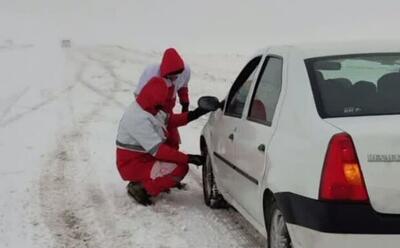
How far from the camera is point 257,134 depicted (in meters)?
4.91

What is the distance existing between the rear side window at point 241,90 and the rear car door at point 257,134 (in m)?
0.32

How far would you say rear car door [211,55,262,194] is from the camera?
5.73m

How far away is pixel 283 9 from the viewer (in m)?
58.0

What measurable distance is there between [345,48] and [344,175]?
140 cm

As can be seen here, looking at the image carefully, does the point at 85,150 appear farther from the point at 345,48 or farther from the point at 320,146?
the point at 320,146

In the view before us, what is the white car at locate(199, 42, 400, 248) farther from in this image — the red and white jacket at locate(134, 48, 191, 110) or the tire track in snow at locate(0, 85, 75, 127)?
the tire track in snow at locate(0, 85, 75, 127)

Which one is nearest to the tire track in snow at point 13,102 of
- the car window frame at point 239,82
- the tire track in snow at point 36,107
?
the tire track in snow at point 36,107

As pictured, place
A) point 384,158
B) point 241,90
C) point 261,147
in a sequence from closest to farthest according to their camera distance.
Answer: point 384,158 → point 261,147 → point 241,90

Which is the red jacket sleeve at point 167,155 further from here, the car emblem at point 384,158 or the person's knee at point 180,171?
the car emblem at point 384,158

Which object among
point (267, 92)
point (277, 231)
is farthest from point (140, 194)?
point (277, 231)

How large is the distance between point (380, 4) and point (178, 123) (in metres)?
46.4

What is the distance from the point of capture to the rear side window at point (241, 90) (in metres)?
5.79

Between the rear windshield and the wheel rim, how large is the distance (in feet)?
2.35

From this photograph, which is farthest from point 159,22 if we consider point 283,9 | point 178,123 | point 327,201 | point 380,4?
point 327,201
